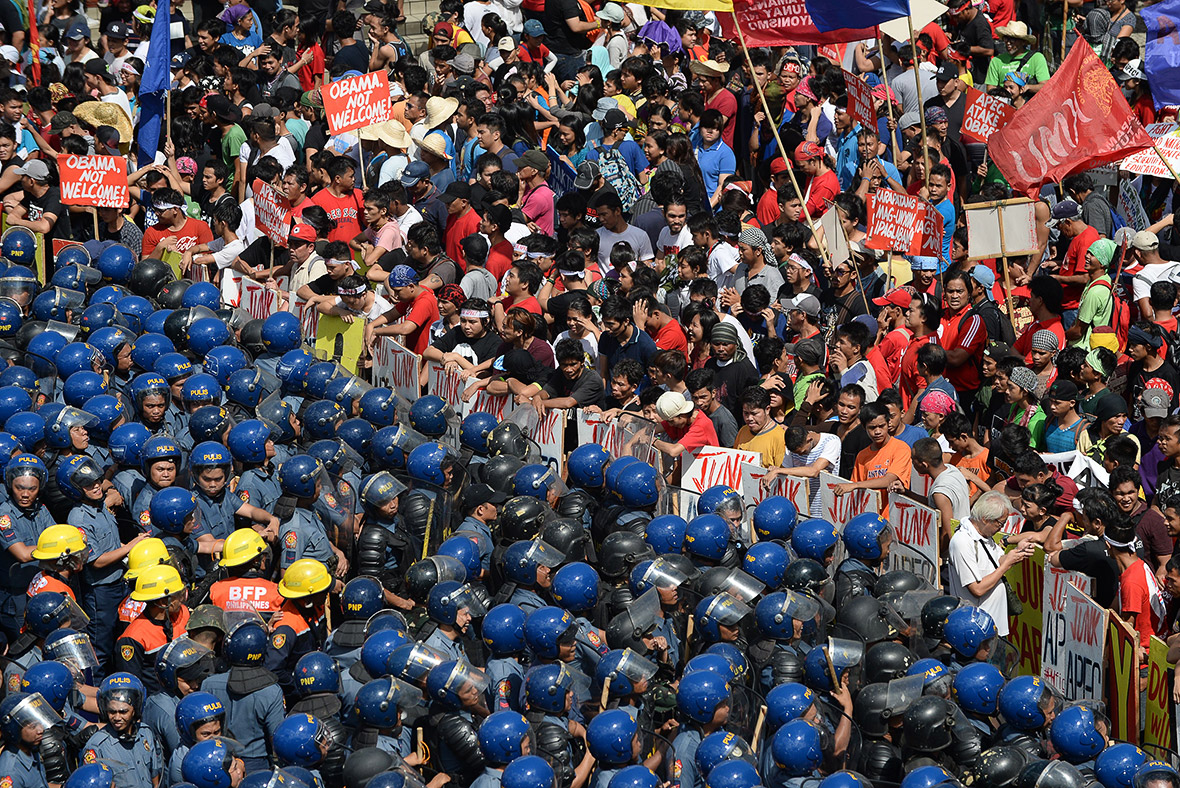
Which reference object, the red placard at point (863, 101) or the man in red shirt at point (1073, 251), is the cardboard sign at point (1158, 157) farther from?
the red placard at point (863, 101)

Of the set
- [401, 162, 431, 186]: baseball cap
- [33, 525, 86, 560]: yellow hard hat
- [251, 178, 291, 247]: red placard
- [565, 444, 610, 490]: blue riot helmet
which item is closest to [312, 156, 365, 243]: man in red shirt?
[251, 178, 291, 247]: red placard

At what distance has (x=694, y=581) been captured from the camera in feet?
36.7

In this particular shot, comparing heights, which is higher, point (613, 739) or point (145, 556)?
point (145, 556)

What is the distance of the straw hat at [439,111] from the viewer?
18422 mm

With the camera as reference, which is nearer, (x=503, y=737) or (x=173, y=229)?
(x=503, y=737)

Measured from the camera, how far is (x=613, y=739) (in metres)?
9.19

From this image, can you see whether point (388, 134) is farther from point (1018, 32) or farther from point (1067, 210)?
point (1018, 32)

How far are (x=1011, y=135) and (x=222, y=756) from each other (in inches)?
362

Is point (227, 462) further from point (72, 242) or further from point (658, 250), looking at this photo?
point (72, 242)

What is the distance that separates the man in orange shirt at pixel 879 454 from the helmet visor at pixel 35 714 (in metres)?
5.83

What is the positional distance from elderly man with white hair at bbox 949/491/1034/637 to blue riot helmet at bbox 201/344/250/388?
287 inches

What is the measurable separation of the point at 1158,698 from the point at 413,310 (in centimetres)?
806

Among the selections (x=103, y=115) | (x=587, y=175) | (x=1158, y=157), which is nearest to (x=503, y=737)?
(x=587, y=175)

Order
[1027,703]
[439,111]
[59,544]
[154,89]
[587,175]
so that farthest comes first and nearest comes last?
[154,89] < [439,111] < [587,175] < [59,544] < [1027,703]
